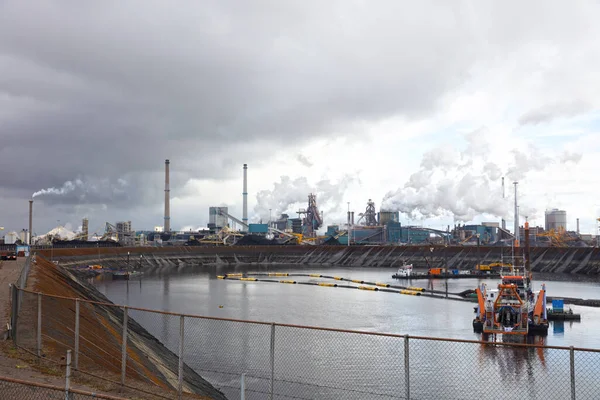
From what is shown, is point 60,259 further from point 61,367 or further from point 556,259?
point 556,259

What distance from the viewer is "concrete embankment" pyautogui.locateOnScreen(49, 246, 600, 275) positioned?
344ft

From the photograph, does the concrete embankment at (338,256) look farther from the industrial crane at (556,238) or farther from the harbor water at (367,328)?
the industrial crane at (556,238)

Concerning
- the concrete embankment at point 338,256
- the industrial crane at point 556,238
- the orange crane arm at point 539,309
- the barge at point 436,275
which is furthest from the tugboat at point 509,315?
the industrial crane at point 556,238

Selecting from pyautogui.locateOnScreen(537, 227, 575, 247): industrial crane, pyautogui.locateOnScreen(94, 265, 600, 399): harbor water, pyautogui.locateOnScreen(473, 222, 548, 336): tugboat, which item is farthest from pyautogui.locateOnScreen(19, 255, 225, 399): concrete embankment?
pyautogui.locateOnScreen(537, 227, 575, 247): industrial crane

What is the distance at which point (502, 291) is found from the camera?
36125 mm

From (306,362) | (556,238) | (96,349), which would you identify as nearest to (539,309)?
(306,362)

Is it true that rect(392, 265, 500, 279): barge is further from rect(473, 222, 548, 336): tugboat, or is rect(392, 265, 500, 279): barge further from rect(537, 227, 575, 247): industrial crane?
rect(537, 227, 575, 247): industrial crane

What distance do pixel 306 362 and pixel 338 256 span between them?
393 ft

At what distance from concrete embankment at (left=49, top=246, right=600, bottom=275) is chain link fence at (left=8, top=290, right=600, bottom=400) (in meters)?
66.3

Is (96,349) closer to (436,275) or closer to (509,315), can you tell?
(509,315)

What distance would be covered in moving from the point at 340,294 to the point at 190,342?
34.4 m

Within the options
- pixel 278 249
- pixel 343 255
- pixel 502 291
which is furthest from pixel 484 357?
pixel 278 249

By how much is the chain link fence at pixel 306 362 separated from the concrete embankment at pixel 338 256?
2609 inches

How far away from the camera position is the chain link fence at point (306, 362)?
17.0 metres
